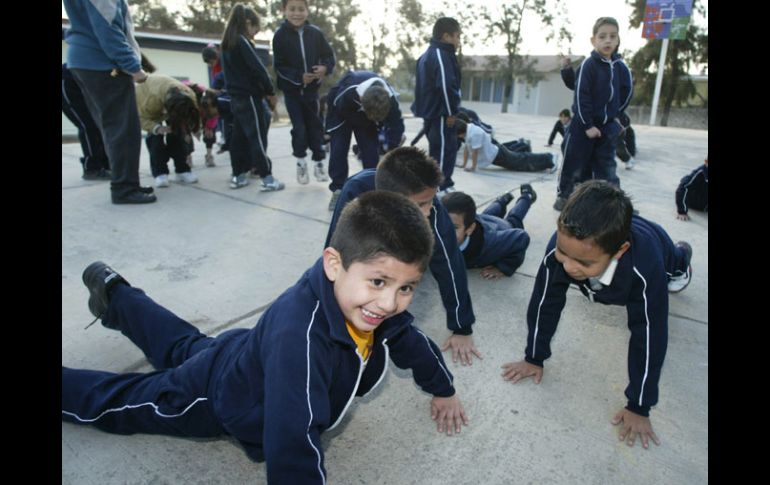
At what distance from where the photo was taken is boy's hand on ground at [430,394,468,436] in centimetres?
170

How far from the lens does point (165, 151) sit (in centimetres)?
482

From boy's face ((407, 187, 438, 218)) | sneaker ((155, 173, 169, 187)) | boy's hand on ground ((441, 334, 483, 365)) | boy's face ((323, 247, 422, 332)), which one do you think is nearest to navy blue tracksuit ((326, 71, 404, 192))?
sneaker ((155, 173, 169, 187))

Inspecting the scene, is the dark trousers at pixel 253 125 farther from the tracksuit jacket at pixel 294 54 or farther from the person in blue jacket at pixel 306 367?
the person in blue jacket at pixel 306 367

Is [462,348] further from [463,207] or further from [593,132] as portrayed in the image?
[593,132]

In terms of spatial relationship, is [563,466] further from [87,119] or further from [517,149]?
[517,149]

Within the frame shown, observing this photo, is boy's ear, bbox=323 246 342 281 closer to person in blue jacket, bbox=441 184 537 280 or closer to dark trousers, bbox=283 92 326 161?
person in blue jacket, bbox=441 184 537 280

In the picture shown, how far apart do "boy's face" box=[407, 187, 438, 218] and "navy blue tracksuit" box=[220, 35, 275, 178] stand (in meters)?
2.90

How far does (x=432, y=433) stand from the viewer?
5.51 feet

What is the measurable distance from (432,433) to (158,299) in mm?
1603

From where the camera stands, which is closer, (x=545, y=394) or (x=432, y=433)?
(x=432, y=433)

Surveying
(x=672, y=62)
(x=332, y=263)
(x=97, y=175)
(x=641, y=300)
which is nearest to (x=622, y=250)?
(x=641, y=300)

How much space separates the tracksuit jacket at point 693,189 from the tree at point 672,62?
2576 cm
